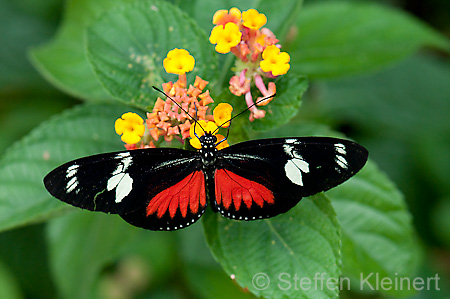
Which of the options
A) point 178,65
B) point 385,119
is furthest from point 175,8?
point 385,119

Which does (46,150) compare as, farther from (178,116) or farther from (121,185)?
(178,116)

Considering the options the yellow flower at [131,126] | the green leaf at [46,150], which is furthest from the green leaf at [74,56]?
the yellow flower at [131,126]

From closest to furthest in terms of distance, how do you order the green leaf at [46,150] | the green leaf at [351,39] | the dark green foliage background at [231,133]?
1. the dark green foliage background at [231,133]
2. the green leaf at [46,150]
3. the green leaf at [351,39]

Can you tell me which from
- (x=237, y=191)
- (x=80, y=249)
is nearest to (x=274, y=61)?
(x=237, y=191)

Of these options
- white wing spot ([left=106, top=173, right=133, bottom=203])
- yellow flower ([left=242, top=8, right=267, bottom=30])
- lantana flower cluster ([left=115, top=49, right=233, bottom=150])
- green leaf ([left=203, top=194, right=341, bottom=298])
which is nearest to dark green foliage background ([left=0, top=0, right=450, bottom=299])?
green leaf ([left=203, top=194, right=341, bottom=298])

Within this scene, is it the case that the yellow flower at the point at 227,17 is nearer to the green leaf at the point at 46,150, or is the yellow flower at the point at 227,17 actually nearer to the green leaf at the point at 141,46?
the green leaf at the point at 141,46

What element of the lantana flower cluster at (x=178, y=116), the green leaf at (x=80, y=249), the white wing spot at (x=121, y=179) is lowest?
the green leaf at (x=80, y=249)
